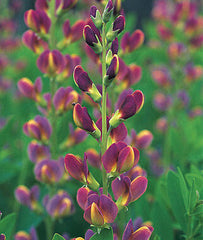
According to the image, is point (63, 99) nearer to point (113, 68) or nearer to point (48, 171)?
point (48, 171)

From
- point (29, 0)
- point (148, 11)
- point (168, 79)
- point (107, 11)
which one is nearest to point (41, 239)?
point (107, 11)

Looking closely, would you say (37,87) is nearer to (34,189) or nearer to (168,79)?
(34,189)

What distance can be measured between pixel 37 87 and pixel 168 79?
82 centimetres

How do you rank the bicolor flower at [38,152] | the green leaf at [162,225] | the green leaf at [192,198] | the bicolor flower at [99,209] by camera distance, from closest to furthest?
1. the bicolor flower at [99,209]
2. the green leaf at [192,198]
3. the green leaf at [162,225]
4. the bicolor flower at [38,152]

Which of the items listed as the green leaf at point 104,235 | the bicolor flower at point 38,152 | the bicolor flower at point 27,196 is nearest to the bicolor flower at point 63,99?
the bicolor flower at point 38,152

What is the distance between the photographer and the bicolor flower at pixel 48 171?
786 mm

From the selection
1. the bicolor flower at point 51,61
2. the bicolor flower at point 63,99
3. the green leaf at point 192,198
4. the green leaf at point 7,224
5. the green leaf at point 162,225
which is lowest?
the green leaf at point 162,225

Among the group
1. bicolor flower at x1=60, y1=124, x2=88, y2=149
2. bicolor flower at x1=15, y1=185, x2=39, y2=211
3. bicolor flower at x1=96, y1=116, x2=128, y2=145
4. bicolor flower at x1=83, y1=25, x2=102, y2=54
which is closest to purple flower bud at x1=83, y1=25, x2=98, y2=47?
bicolor flower at x1=83, y1=25, x2=102, y2=54

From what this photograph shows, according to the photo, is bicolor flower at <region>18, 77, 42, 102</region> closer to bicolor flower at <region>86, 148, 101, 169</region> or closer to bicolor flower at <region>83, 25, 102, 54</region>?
bicolor flower at <region>86, 148, 101, 169</region>

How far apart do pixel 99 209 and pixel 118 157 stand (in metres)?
0.07

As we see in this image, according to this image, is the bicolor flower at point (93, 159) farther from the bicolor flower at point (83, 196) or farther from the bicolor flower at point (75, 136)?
the bicolor flower at point (83, 196)

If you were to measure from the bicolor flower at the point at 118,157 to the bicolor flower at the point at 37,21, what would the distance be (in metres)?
0.40

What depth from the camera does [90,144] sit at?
2.86ft

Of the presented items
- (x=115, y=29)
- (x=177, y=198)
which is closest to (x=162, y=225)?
(x=177, y=198)
